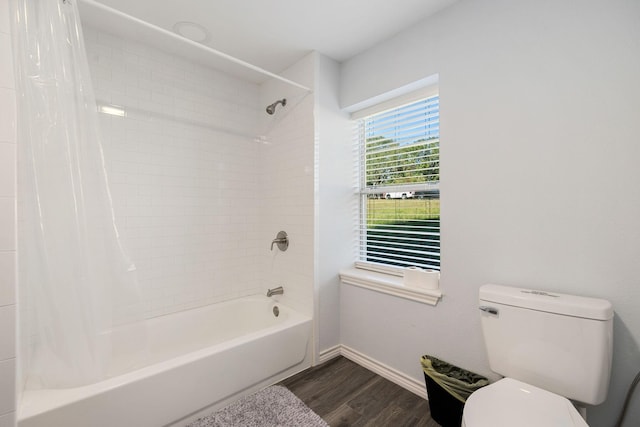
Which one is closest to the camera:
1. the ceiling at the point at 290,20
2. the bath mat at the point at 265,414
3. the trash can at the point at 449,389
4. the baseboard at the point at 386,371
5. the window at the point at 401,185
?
the trash can at the point at 449,389

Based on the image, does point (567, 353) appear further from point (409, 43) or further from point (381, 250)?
point (409, 43)

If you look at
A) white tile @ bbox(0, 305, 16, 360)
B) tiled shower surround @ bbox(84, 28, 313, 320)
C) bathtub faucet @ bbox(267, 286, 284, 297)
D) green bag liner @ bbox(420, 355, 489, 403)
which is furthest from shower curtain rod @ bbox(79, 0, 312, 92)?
green bag liner @ bbox(420, 355, 489, 403)

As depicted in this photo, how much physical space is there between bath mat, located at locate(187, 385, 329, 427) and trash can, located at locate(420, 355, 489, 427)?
617 mm

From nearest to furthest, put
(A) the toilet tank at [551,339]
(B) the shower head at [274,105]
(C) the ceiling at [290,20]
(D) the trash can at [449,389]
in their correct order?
(A) the toilet tank at [551,339] → (D) the trash can at [449,389] → (C) the ceiling at [290,20] → (B) the shower head at [274,105]

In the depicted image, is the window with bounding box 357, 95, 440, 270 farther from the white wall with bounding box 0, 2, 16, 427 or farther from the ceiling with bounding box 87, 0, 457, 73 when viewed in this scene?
the white wall with bounding box 0, 2, 16, 427

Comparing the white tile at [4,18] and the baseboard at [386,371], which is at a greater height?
the white tile at [4,18]

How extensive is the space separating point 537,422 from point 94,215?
197cm

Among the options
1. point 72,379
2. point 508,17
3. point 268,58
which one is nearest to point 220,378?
point 72,379

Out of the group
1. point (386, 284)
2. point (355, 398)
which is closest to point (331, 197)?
point (386, 284)

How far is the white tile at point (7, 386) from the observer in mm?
1036

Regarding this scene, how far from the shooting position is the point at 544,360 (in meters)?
1.20

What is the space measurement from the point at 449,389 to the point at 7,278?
1996 millimetres

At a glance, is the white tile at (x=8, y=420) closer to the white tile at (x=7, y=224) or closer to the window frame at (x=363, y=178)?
the white tile at (x=7, y=224)

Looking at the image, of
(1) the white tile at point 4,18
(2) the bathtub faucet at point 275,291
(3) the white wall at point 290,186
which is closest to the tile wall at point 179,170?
(3) the white wall at point 290,186
